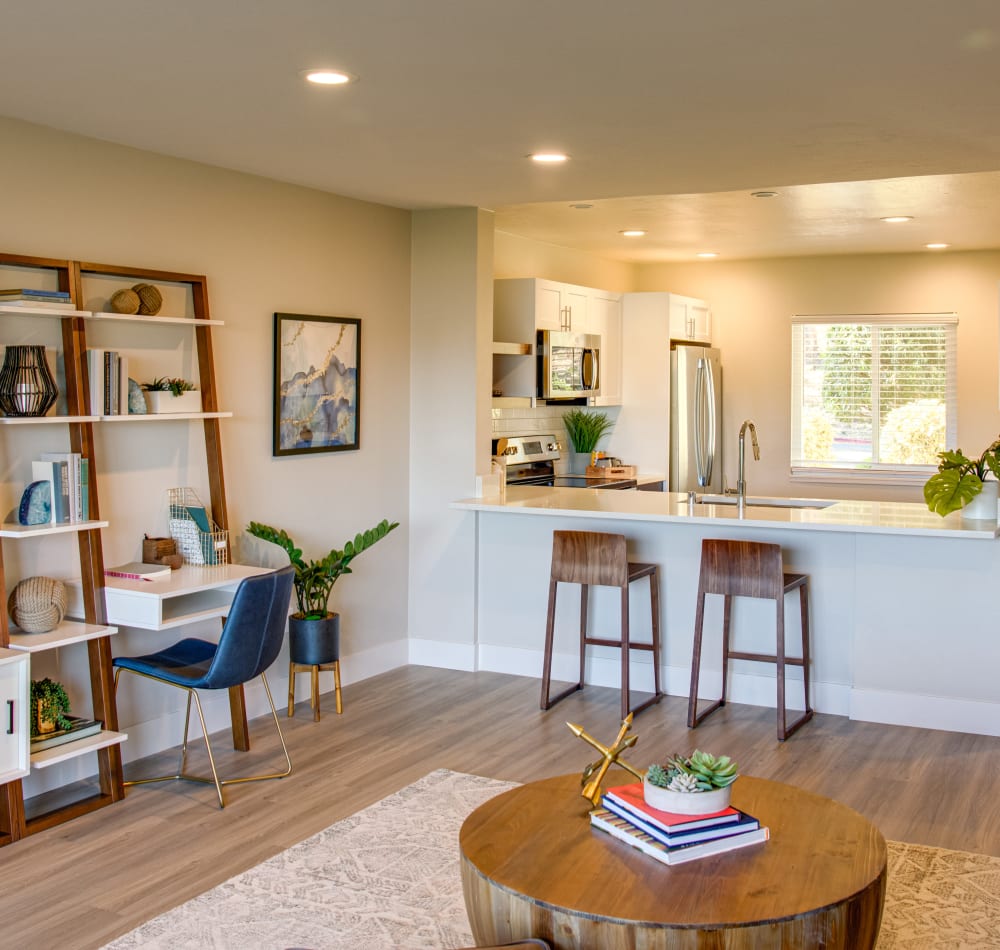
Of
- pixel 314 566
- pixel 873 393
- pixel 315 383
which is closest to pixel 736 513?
pixel 314 566

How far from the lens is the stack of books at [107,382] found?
3986mm

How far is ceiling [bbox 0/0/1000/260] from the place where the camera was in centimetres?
274

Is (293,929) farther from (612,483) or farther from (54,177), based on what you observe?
(612,483)

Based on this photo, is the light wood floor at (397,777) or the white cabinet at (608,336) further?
the white cabinet at (608,336)

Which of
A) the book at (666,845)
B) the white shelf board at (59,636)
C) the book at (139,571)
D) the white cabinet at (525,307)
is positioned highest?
the white cabinet at (525,307)

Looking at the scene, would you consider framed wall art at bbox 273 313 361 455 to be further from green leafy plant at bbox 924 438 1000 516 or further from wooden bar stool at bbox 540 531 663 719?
green leafy plant at bbox 924 438 1000 516

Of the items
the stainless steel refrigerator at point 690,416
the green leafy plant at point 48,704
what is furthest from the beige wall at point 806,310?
the green leafy plant at point 48,704

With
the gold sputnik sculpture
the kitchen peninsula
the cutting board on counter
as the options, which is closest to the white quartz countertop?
the kitchen peninsula

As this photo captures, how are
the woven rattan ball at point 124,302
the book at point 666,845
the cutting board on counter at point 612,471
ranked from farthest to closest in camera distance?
the cutting board on counter at point 612,471, the woven rattan ball at point 124,302, the book at point 666,845

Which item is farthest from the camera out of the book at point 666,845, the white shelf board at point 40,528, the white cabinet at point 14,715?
the white shelf board at point 40,528

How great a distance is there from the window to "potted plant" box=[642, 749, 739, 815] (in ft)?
20.4

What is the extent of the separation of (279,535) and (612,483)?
3.09 metres

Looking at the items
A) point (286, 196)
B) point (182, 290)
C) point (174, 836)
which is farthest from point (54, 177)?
point (174, 836)

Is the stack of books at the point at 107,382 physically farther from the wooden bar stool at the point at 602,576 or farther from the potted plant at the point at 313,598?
the wooden bar stool at the point at 602,576
